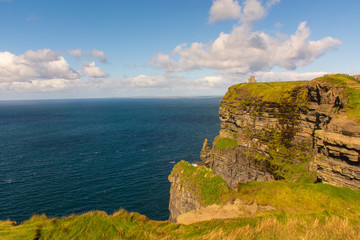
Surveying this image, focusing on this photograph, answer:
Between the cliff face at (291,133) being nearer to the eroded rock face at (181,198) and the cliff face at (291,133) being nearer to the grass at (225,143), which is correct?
the grass at (225,143)

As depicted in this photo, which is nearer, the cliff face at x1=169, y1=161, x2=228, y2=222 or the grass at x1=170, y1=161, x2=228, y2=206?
the grass at x1=170, y1=161, x2=228, y2=206

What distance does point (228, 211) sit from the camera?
15859mm

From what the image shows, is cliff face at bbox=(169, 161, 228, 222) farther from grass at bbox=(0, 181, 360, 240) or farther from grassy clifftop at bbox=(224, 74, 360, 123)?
grassy clifftop at bbox=(224, 74, 360, 123)

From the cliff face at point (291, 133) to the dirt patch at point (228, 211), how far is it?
892cm

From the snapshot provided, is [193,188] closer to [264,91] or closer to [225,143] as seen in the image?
[225,143]

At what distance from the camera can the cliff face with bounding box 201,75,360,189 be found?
17.7 meters

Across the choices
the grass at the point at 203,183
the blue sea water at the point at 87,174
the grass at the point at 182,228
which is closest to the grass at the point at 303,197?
the grass at the point at 182,228

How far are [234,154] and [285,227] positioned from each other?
28572mm

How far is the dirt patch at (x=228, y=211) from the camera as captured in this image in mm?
14844

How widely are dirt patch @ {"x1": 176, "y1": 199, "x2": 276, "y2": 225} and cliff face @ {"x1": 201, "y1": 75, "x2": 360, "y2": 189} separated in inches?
351

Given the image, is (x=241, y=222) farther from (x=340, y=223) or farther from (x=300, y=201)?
(x=300, y=201)

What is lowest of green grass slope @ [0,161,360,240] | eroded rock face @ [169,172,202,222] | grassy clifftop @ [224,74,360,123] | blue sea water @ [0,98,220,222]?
blue sea water @ [0,98,220,222]

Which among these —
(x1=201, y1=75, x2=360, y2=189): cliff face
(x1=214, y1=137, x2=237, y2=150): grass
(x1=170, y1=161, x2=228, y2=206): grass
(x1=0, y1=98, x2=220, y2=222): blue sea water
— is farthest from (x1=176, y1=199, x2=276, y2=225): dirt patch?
(x1=0, y1=98, x2=220, y2=222): blue sea water

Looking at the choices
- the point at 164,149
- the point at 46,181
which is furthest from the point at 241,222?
the point at 164,149
